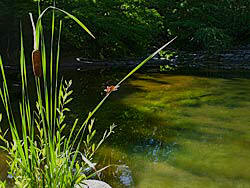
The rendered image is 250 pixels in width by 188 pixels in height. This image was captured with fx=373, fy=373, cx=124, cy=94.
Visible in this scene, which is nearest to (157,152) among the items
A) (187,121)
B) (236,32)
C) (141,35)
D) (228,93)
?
(187,121)

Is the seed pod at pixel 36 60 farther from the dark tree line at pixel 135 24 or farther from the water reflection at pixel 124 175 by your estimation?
the dark tree line at pixel 135 24

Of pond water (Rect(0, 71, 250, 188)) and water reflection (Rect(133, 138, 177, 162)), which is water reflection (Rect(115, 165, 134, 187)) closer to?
pond water (Rect(0, 71, 250, 188))

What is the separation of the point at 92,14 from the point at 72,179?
6.65 meters

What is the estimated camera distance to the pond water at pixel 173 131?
2.89 meters

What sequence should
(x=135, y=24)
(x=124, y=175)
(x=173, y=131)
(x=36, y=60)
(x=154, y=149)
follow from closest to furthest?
(x=36, y=60) < (x=124, y=175) < (x=154, y=149) < (x=173, y=131) < (x=135, y=24)

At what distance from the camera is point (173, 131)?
394 cm

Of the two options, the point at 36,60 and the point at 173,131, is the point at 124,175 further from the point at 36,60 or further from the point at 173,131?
the point at 36,60

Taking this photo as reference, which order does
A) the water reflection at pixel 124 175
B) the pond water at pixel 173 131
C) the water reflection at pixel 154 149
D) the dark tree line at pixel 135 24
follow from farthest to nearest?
the dark tree line at pixel 135 24 → the water reflection at pixel 154 149 → the pond water at pixel 173 131 → the water reflection at pixel 124 175

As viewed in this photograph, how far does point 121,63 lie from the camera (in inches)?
349

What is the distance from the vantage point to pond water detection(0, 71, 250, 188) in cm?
289

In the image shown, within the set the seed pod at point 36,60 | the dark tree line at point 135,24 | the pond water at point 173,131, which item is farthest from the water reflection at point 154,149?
the dark tree line at point 135,24

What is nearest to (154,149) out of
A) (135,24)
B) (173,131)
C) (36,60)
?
(173,131)

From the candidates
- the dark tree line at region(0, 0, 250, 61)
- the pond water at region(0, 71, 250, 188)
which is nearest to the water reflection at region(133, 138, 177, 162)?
the pond water at region(0, 71, 250, 188)

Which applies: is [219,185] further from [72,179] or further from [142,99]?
[142,99]
